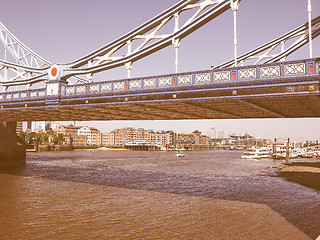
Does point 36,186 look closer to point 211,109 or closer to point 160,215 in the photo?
point 160,215

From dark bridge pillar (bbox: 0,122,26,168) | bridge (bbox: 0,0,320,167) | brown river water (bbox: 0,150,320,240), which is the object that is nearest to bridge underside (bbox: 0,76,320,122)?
bridge (bbox: 0,0,320,167)

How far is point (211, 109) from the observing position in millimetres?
21578

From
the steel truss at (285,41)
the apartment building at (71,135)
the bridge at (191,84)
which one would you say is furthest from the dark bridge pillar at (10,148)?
the apartment building at (71,135)

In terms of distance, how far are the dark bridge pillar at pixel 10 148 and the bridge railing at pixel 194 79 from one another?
67.8ft

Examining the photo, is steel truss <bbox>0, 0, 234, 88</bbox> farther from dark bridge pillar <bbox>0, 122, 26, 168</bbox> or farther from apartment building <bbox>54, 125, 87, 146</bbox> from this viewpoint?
apartment building <bbox>54, 125, 87, 146</bbox>

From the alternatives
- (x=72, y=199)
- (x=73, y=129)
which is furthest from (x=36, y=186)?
(x=73, y=129)

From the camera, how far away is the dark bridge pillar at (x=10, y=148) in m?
41.8

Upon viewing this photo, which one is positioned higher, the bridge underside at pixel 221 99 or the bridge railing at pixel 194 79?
the bridge railing at pixel 194 79

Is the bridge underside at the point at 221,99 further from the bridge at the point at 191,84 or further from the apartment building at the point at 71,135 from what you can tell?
the apartment building at the point at 71,135

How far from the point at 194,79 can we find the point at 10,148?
36.0 meters

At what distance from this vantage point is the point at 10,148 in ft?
141

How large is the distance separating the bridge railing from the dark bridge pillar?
20655 millimetres

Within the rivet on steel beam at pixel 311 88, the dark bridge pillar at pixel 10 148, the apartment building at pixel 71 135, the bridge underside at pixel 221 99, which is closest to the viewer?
the rivet on steel beam at pixel 311 88

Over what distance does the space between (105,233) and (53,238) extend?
216cm
